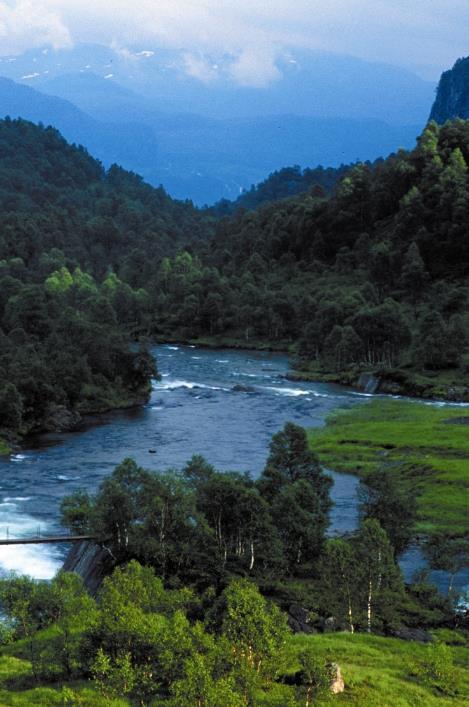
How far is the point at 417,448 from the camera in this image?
306 ft

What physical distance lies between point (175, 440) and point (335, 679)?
60664 millimetres

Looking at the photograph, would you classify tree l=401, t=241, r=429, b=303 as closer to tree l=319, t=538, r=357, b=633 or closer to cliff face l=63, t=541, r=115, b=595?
cliff face l=63, t=541, r=115, b=595

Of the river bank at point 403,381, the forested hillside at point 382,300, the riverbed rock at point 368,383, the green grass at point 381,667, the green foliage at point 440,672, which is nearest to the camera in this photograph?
the green grass at point 381,667

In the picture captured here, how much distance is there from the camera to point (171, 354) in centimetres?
16388

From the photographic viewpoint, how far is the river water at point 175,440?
234 ft

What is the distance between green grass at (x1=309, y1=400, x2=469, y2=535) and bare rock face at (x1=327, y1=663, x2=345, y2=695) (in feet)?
101

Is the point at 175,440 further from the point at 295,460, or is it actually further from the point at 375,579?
the point at 375,579

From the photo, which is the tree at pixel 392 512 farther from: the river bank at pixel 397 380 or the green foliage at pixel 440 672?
the river bank at pixel 397 380

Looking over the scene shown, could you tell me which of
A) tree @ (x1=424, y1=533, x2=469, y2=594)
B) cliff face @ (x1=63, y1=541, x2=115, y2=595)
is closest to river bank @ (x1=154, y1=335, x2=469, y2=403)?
tree @ (x1=424, y1=533, x2=469, y2=594)

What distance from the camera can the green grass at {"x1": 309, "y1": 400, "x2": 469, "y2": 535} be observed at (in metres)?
75.1

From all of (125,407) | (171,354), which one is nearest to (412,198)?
(171,354)

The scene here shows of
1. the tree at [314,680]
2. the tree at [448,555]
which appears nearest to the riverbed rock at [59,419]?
the tree at [448,555]

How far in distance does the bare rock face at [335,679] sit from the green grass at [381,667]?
255 mm

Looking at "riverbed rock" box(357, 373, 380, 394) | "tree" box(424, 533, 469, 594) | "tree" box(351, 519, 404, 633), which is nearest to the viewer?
"tree" box(351, 519, 404, 633)
